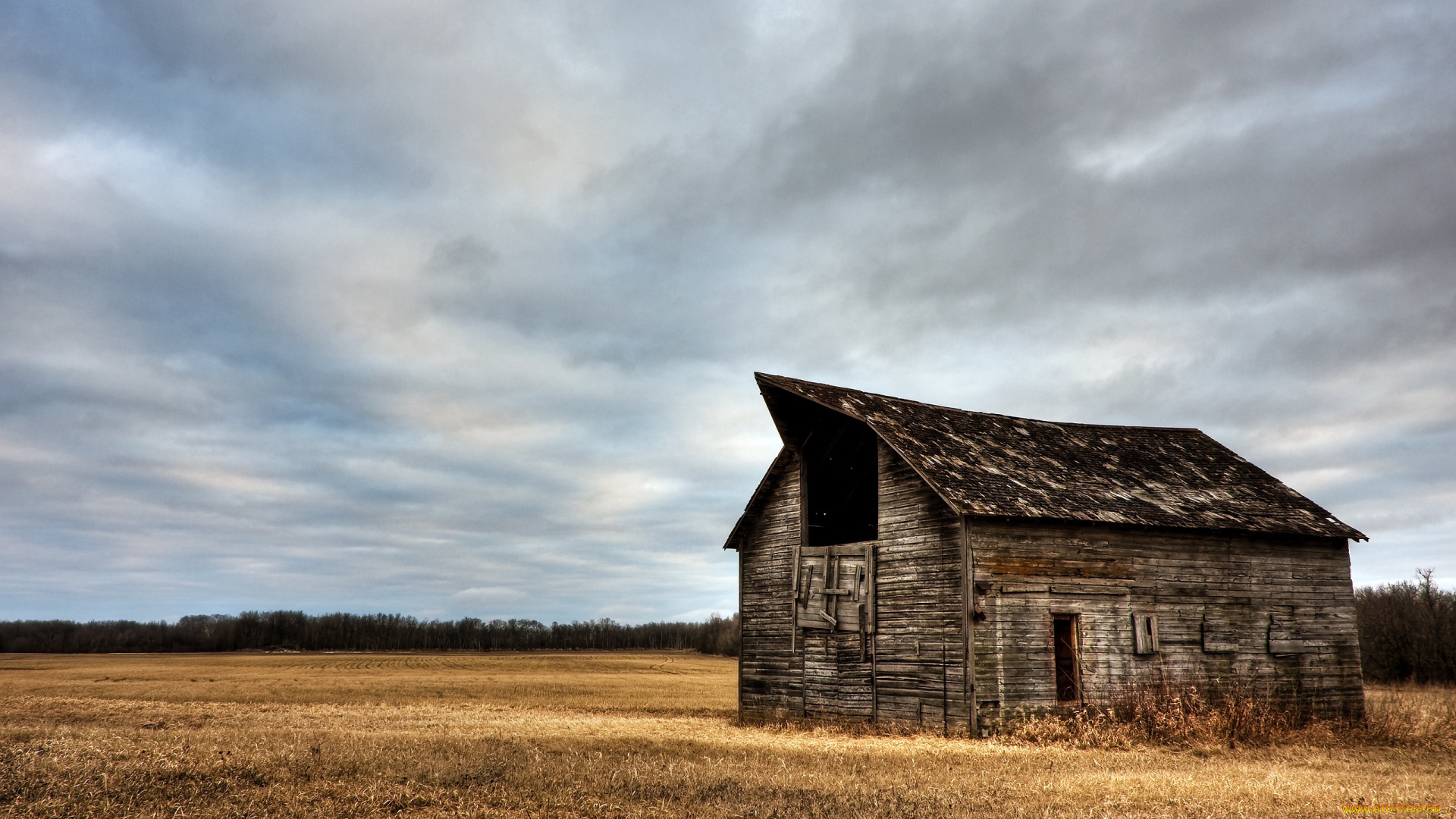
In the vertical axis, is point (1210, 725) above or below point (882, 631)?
below

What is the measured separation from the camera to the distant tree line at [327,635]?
11019 cm

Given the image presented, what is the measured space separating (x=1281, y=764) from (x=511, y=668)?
5383cm

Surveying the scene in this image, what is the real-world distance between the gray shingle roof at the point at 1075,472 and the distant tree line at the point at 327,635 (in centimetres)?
8248

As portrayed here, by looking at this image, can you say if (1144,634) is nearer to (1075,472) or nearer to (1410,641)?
(1075,472)

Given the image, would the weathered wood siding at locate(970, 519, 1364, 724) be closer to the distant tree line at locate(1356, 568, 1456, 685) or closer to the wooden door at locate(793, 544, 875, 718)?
the wooden door at locate(793, 544, 875, 718)

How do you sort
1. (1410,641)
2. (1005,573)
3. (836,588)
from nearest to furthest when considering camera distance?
1. (1005,573)
2. (836,588)
3. (1410,641)

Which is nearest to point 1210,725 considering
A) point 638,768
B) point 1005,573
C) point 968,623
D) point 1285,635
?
point 1005,573

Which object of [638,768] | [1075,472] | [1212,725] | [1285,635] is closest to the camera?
[638,768]

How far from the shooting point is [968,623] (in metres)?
18.7

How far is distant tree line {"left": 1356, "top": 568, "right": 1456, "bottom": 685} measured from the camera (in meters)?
43.1

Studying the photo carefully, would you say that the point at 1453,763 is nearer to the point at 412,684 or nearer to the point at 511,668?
the point at 412,684

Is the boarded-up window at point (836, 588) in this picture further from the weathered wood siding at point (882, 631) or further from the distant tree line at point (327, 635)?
the distant tree line at point (327, 635)

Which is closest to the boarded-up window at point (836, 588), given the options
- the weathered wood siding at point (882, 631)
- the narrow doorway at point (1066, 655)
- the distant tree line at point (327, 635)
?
the weathered wood siding at point (882, 631)

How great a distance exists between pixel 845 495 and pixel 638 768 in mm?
13681
